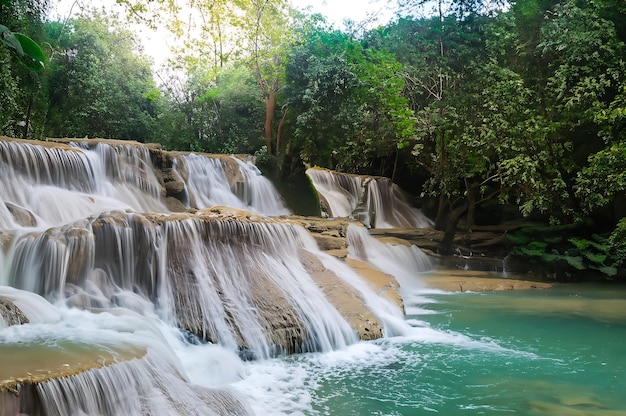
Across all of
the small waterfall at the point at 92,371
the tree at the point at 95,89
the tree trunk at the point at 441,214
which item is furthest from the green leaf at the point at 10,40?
the tree at the point at 95,89

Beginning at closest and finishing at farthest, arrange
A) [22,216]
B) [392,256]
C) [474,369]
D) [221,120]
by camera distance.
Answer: [474,369], [22,216], [392,256], [221,120]

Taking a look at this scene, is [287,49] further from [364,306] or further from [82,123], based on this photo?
[364,306]

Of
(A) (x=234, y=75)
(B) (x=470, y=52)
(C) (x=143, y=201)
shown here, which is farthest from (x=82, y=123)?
(B) (x=470, y=52)

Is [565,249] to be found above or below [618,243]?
below

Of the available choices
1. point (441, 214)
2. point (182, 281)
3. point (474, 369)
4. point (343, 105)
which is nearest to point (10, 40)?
point (182, 281)

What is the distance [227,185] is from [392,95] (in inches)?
261

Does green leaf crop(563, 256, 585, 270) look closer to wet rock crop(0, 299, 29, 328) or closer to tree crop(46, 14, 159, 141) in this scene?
wet rock crop(0, 299, 29, 328)

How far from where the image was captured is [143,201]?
1281 cm

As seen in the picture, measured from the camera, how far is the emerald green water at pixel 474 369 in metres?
4.79

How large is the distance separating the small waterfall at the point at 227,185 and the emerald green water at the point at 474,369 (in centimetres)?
742

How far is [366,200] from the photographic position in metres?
18.5

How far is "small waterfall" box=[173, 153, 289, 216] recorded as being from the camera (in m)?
14.6

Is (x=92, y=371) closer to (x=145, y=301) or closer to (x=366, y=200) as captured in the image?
(x=145, y=301)

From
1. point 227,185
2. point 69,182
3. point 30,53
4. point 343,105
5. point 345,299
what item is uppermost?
point 343,105
